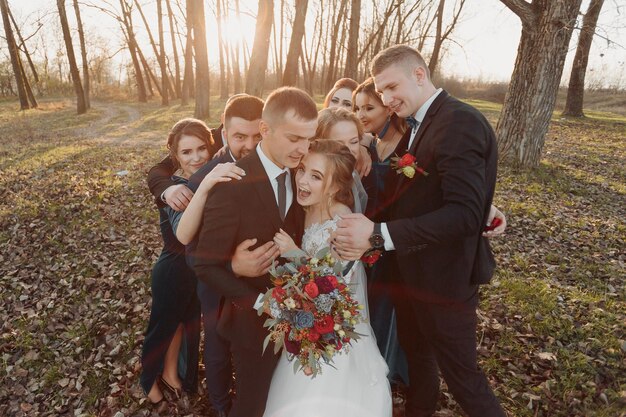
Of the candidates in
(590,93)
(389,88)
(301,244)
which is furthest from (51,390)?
(590,93)

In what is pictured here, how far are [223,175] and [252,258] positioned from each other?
691 millimetres

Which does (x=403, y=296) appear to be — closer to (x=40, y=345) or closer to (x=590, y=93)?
(x=40, y=345)

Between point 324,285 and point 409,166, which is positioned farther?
point 409,166

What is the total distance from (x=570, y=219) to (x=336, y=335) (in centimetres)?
846

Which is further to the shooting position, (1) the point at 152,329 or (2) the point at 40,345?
(2) the point at 40,345

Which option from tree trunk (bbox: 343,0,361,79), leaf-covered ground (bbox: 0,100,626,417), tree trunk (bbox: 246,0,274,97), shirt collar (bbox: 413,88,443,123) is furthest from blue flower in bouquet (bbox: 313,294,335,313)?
tree trunk (bbox: 343,0,361,79)

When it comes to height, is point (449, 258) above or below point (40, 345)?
above

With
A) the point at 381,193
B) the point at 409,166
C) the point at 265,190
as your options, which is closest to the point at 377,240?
the point at 409,166

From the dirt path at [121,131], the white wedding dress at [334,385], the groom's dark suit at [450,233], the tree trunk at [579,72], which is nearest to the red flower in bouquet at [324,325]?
the white wedding dress at [334,385]

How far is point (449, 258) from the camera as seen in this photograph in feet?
10.1

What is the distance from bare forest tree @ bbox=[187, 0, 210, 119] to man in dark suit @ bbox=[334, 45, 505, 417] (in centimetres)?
1668

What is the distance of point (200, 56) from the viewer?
18.5 m

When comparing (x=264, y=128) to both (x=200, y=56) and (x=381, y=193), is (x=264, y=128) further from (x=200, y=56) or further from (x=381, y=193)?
(x=200, y=56)

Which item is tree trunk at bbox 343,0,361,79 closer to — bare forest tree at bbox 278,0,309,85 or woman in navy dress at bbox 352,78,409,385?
bare forest tree at bbox 278,0,309,85
